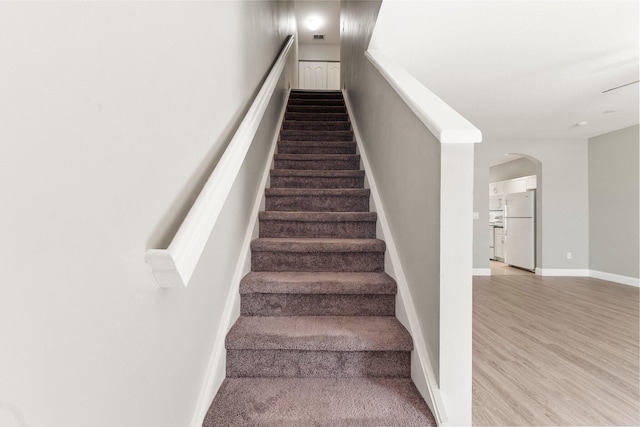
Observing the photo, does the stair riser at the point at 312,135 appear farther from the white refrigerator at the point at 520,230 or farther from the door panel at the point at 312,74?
the white refrigerator at the point at 520,230

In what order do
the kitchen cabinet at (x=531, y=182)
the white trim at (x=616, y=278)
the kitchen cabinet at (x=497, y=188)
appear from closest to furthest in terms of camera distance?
the white trim at (x=616, y=278) < the kitchen cabinet at (x=531, y=182) < the kitchen cabinet at (x=497, y=188)

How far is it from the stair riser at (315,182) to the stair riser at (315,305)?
1132mm

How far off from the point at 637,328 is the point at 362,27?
12.2 ft

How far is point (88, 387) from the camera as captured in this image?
1.72 feet

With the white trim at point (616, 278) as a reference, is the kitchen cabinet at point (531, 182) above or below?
above

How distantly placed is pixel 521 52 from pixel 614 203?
3869 millimetres

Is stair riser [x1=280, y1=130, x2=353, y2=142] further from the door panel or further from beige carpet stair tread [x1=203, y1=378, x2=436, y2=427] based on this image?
the door panel

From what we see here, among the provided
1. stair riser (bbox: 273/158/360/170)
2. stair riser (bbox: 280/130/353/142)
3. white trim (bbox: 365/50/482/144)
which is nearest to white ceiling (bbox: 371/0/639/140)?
white trim (bbox: 365/50/482/144)

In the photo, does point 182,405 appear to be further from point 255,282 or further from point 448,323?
point 448,323

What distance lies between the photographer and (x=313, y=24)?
5.58 metres

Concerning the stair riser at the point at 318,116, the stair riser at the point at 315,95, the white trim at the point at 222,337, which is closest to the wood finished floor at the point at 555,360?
the white trim at the point at 222,337

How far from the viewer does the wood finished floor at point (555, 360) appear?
4.80ft

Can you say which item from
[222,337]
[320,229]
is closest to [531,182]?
[320,229]

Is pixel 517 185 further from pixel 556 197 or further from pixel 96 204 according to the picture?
pixel 96 204
